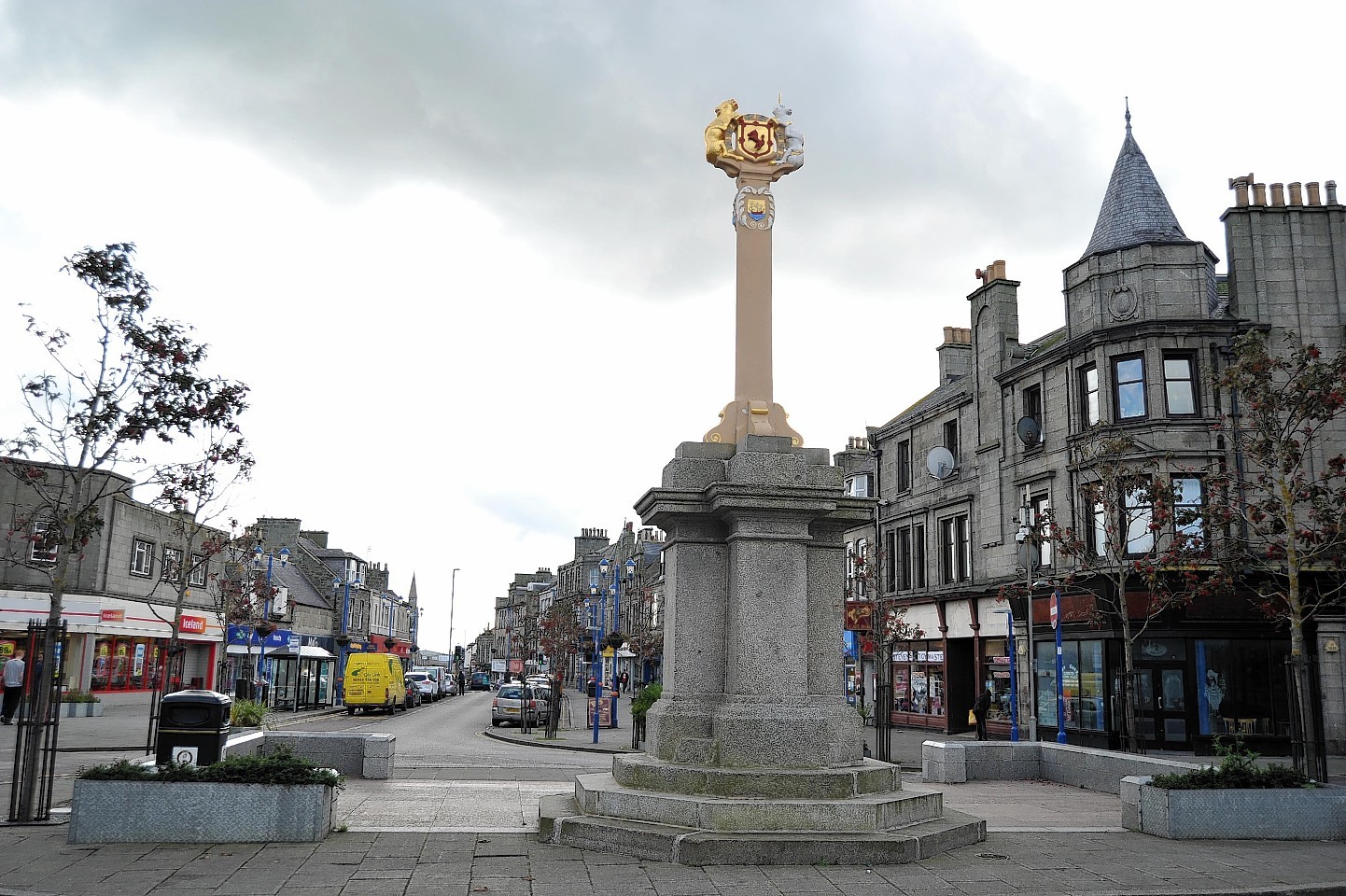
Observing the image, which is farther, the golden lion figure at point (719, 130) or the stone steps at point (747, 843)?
the golden lion figure at point (719, 130)

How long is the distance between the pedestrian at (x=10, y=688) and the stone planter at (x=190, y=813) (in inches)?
763

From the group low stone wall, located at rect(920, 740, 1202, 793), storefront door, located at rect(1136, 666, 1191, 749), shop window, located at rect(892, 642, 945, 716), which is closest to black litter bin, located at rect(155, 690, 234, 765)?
low stone wall, located at rect(920, 740, 1202, 793)

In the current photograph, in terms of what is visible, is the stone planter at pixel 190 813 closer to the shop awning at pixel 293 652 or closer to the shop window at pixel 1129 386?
the shop window at pixel 1129 386

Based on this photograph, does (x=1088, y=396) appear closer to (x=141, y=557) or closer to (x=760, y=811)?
(x=760, y=811)

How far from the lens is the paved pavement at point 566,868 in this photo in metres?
8.02

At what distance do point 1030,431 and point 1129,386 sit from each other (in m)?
3.76

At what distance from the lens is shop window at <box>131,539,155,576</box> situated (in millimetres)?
38625

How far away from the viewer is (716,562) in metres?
10.7

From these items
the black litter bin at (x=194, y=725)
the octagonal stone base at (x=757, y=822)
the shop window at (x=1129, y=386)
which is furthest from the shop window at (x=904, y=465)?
the black litter bin at (x=194, y=725)

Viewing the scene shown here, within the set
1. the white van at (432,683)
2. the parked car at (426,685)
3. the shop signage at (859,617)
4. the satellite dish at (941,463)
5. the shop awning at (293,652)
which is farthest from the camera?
the white van at (432,683)

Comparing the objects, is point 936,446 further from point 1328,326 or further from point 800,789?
point 800,789

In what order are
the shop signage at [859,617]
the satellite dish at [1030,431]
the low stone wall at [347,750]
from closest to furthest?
1. the low stone wall at [347,750]
2. the satellite dish at [1030,431]
3. the shop signage at [859,617]

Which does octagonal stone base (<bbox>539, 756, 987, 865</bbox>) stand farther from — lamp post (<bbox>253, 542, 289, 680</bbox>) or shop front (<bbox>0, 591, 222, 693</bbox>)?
lamp post (<bbox>253, 542, 289, 680</bbox>)

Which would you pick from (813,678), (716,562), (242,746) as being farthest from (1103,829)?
(242,746)
